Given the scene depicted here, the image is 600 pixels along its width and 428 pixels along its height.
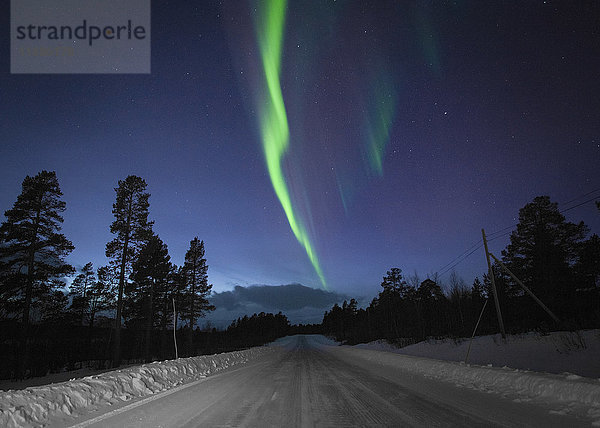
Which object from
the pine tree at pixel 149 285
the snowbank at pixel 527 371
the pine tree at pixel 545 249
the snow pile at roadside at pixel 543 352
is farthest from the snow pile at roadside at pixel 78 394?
the pine tree at pixel 545 249

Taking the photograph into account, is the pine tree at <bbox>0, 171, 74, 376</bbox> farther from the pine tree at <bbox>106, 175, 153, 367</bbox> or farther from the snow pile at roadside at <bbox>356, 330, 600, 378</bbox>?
the snow pile at roadside at <bbox>356, 330, 600, 378</bbox>

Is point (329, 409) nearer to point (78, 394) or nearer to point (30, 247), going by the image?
point (78, 394)

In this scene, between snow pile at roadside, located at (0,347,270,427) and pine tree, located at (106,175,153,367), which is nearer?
snow pile at roadside, located at (0,347,270,427)

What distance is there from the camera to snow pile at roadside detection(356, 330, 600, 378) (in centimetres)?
1396

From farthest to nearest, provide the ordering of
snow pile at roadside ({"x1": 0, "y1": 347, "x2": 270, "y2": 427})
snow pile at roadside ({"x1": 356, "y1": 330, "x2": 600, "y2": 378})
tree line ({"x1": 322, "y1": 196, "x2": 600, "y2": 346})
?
tree line ({"x1": 322, "y1": 196, "x2": 600, "y2": 346})
snow pile at roadside ({"x1": 356, "y1": 330, "x2": 600, "y2": 378})
snow pile at roadside ({"x1": 0, "y1": 347, "x2": 270, "y2": 427})

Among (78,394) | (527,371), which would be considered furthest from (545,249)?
(78,394)

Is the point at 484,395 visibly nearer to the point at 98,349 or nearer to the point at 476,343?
the point at 476,343

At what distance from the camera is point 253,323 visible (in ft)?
557

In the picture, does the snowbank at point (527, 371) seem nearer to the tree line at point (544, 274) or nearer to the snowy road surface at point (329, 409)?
the snowy road surface at point (329, 409)

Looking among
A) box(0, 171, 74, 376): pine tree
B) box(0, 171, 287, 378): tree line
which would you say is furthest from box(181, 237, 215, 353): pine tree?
box(0, 171, 74, 376): pine tree

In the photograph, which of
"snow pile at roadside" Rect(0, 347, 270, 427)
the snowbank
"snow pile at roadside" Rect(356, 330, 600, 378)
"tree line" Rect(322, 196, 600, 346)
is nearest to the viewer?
"snow pile at roadside" Rect(0, 347, 270, 427)

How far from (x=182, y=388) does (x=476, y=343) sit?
75.1 feet

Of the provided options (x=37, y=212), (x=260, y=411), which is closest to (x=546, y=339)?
(x=260, y=411)

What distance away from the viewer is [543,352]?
17141mm
